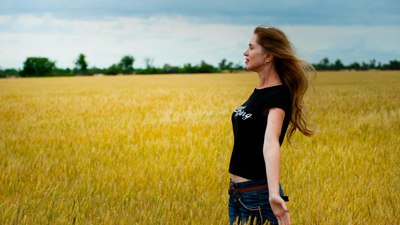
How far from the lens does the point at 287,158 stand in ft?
20.2

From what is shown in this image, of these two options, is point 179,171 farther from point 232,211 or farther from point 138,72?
point 138,72

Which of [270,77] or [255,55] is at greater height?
[255,55]

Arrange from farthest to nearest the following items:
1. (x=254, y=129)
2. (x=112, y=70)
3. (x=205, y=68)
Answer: (x=205, y=68) < (x=112, y=70) < (x=254, y=129)

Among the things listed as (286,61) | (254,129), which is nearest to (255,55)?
(286,61)

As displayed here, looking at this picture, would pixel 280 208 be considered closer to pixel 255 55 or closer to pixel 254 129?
pixel 254 129

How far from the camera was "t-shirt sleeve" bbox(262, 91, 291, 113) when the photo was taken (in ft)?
8.75

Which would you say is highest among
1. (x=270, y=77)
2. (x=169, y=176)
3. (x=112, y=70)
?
(x=270, y=77)

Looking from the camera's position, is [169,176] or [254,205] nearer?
[254,205]

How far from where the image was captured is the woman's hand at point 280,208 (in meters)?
2.47

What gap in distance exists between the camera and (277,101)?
8.79 feet

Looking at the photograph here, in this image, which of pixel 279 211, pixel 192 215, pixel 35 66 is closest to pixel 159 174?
pixel 192 215

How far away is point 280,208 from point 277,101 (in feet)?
1.88

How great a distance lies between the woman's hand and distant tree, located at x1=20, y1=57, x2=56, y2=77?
99.8m

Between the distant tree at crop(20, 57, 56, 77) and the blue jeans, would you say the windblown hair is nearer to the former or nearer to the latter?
the blue jeans
